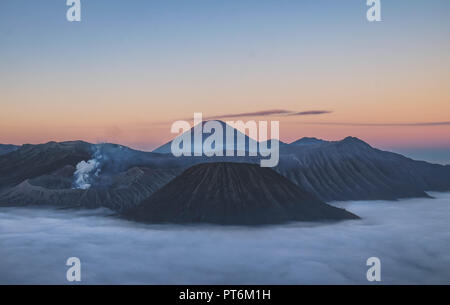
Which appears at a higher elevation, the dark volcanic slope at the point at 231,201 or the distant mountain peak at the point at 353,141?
the distant mountain peak at the point at 353,141

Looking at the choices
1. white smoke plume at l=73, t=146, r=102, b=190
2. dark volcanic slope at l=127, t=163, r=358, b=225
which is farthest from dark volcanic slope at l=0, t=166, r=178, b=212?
dark volcanic slope at l=127, t=163, r=358, b=225

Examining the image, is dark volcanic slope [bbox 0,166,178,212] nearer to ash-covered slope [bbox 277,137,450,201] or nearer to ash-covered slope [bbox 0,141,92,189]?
ash-covered slope [bbox 277,137,450,201]

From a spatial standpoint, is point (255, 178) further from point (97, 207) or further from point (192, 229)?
point (97, 207)

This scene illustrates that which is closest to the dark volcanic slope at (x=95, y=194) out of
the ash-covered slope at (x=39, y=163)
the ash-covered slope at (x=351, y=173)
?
the ash-covered slope at (x=351, y=173)

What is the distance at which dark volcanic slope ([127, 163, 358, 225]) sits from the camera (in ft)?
286

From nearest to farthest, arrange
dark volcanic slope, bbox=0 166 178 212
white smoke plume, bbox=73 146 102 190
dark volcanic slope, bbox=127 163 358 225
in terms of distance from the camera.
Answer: dark volcanic slope, bbox=127 163 358 225 → dark volcanic slope, bbox=0 166 178 212 → white smoke plume, bbox=73 146 102 190

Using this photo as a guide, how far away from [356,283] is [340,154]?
119064mm

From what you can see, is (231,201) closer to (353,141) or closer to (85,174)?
(85,174)

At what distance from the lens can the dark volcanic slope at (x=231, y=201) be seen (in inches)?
3430

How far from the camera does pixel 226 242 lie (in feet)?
258

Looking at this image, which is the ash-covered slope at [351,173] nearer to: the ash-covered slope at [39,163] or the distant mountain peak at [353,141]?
the distant mountain peak at [353,141]

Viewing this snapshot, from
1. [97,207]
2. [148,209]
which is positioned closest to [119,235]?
[148,209]

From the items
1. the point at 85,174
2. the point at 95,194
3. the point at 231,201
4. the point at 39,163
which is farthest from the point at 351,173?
the point at 39,163

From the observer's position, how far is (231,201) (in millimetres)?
89375
